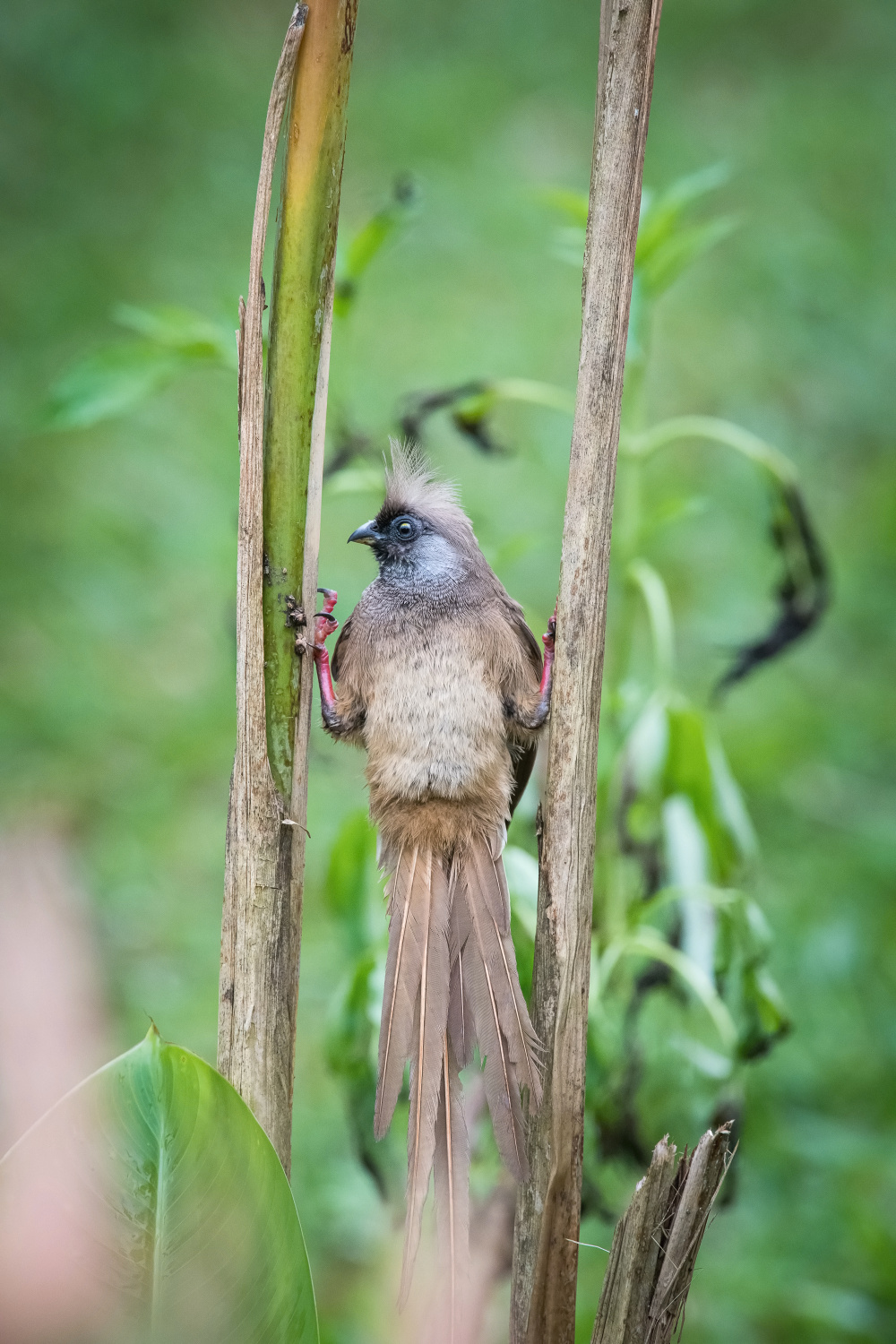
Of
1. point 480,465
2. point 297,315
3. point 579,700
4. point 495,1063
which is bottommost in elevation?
point 495,1063

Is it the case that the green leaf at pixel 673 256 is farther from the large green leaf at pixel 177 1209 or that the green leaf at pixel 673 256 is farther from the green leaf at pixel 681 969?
the large green leaf at pixel 177 1209

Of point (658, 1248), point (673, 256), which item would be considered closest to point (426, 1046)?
point (658, 1248)

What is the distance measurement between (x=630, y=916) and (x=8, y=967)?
2.74 feet

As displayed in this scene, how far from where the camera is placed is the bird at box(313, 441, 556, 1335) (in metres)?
1.22

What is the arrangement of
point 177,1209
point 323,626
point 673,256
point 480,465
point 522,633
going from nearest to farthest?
point 177,1209 → point 323,626 → point 522,633 → point 673,256 → point 480,465

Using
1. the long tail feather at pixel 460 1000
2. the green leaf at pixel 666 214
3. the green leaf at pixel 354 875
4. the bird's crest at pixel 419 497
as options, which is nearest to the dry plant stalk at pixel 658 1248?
the long tail feather at pixel 460 1000

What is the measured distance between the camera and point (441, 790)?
1493 millimetres

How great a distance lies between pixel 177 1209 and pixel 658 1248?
0.43 metres

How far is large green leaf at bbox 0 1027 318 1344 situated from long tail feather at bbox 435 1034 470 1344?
0.14 metres

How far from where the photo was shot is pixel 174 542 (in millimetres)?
3971

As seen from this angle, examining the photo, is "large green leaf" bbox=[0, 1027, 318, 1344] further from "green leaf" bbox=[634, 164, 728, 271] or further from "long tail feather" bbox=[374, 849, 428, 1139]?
"green leaf" bbox=[634, 164, 728, 271]

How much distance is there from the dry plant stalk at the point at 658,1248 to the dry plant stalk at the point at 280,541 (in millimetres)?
338

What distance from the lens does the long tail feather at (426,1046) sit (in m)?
1.16

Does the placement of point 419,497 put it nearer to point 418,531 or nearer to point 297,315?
point 418,531
